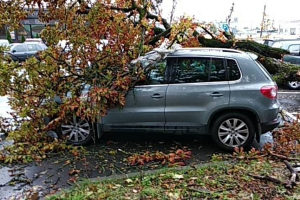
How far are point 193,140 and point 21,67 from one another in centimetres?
327

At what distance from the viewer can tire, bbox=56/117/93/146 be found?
5.52 meters

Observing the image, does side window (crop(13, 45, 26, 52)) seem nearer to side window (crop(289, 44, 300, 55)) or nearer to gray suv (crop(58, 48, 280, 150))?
side window (crop(289, 44, 300, 55))

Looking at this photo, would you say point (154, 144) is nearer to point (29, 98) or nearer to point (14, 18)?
point (29, 98)

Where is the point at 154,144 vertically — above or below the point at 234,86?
below

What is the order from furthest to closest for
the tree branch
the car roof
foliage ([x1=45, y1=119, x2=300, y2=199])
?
1. the tree branch
2. the car roof
3. foliage ([x1=45, y1=119, x2=300, y2=199])

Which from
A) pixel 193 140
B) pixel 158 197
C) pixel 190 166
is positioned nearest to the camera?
pixel 158 197

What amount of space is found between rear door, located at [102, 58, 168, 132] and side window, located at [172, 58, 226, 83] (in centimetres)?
26

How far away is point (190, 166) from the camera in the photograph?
4418 mm

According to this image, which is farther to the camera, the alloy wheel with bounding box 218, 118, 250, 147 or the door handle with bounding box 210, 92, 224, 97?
the alloy wheel with bounding box 218, 118, 250, 147

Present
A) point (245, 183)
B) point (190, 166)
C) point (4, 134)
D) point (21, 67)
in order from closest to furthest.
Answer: point (245, 183) → point (190, 166) → point (21, 67) → point (4, 134)

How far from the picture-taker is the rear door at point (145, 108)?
17.4ft

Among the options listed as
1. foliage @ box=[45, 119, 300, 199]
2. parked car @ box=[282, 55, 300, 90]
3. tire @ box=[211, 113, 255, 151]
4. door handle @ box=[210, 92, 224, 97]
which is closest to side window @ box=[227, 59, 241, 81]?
door handle @ box=[210, 92, 224, 97]

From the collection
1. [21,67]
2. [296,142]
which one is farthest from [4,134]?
[296,142]

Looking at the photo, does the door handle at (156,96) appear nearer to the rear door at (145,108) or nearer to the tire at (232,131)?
the rear door at (145,108)
